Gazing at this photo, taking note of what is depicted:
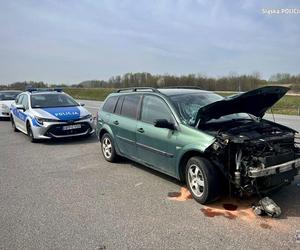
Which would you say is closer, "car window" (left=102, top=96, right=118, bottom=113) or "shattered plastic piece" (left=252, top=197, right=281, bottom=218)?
"shattered plastic piece" (left=252, top=197, right=281, bottom=218)

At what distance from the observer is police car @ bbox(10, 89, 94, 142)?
954cm

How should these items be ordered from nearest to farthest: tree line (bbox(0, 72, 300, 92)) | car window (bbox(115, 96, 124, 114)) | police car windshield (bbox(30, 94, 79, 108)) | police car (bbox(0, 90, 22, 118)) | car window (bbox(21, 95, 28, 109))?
car window (bbox(115, 96, 124, 114)), police car windshield (bbox(30, 94, 79, 108)), car window (bbox(21, 95, 28, 109)), police car (bbox(0, 90, 22, 118)), tree line (bbox(0, 72, 300, 92))

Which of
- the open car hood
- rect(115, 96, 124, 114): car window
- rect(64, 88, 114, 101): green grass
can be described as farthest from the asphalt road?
rect(64, 88, 114, 101): green grass

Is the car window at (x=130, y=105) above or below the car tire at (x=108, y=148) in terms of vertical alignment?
above

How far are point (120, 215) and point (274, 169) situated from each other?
2116 mm

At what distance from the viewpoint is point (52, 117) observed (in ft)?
31.4

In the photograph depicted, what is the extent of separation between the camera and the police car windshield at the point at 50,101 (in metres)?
10.5

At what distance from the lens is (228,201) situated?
4.72 meters

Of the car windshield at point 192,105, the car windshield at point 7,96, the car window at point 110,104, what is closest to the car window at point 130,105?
the car window at point 110,104

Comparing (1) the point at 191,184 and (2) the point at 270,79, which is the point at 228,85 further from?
(1) the point at 191,184

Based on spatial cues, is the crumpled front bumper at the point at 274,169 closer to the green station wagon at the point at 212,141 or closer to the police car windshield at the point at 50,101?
the green station wagon at the point at 212,141

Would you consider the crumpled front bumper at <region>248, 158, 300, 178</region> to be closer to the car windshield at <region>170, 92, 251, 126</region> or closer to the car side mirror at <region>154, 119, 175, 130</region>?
the car windshield at <region>170, 92, 251, 126</region>

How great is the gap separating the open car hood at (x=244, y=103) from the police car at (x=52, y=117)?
19.0 ft

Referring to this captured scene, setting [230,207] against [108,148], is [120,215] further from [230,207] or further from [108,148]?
[108,148]
